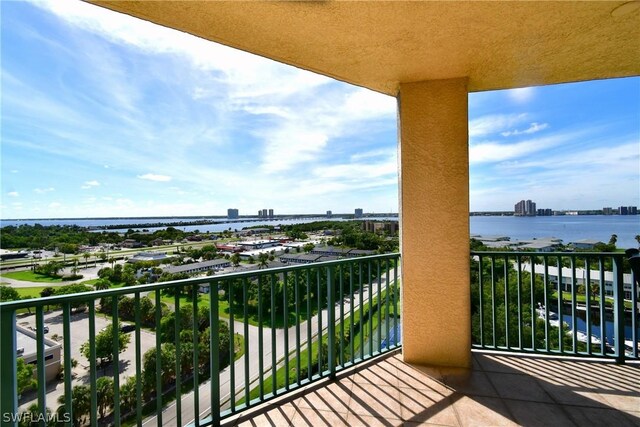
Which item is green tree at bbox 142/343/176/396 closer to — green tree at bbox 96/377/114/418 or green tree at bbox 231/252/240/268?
green tree at bbox 96/377/114/418

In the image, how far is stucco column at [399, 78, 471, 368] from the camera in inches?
99.9

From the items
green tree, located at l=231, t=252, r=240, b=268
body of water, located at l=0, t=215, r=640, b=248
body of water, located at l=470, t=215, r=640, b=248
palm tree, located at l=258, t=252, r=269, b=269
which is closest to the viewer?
palm tree, located at l=258, t=252, r=269, b=269

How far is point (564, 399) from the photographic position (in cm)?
206

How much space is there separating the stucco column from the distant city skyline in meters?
0.25

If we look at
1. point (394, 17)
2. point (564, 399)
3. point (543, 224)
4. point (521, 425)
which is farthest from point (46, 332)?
point (543, 224)

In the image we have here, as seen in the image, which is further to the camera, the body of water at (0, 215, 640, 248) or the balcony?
the body of water at (0, 215, 640, 248)

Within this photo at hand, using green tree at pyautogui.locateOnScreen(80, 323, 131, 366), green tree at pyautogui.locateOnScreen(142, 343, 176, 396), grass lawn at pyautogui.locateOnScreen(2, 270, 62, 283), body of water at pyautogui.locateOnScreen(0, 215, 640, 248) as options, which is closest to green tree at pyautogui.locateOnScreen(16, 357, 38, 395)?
green tree at pyautogui.locateOnScreen(80, 323, 131, 366)

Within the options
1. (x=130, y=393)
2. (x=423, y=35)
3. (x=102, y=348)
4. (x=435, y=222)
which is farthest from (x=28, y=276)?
(x=423, y=35)

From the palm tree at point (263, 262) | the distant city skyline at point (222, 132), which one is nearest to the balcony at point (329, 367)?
the palm tree at point (263, 262)

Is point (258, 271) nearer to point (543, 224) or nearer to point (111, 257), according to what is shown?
point (543, 224)

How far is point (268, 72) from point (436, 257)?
11.2 ft

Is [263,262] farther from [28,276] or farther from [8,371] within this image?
[28,276]

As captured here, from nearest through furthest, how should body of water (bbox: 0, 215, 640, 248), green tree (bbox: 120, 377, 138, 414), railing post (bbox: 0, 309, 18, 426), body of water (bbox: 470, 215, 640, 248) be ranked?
railing post (bbox: 0, 309, 18, 426) → green tree (bbox: 120, 377, 138, 414) → body of water (bbox: 0, 215, 640, 248) → body of water (bbox: 470, 215, 640, 248)

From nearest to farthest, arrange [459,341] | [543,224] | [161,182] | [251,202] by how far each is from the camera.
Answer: [459,341]
[543,224]
[161,182]
[251,202]
